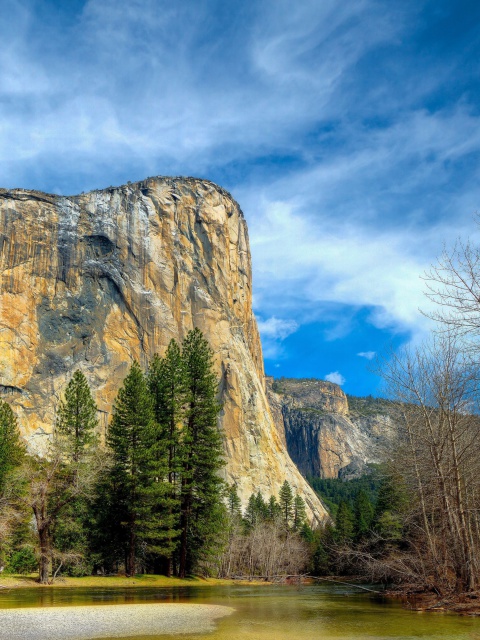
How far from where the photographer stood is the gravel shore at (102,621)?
12945 mm

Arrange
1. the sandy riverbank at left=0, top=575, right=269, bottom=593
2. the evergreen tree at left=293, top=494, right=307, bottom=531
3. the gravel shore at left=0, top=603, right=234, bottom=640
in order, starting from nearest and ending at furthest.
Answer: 1. the gravel shore at left=0, top=603, right=234, bottom=640
2. the sandy riverbank at left=0, top=575, right=269, bottom=593
3. the evergreen tree at left=293, top=494, right=307, bottom=531

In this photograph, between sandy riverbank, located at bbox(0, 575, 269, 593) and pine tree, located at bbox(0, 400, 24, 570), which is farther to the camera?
pine tree, located at bbox(0, 400, 24, 570)

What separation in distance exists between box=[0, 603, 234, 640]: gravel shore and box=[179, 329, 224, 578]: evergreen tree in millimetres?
19526

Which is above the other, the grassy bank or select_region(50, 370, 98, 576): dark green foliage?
select_region(50, 370, 98, 576): dark green foliage

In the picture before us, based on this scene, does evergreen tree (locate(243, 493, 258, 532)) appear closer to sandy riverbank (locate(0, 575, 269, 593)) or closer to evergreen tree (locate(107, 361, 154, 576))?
sandy riverbank (locate(0, 575, 269, 593))

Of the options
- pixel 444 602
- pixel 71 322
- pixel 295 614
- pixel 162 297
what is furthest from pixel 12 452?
pixel 162 297

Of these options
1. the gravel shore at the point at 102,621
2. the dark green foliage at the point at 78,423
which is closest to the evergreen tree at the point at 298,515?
the dark green foliage at the point at 78,423

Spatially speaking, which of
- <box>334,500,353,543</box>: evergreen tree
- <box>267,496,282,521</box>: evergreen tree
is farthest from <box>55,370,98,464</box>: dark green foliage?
<box>267,496,282,521</box>: evergreen tree

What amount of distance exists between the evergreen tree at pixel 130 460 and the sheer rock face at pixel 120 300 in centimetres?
6013

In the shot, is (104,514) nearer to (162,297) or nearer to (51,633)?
(51,633)

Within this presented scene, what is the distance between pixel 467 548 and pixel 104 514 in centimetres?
2578

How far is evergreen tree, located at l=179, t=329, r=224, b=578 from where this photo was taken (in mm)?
38125

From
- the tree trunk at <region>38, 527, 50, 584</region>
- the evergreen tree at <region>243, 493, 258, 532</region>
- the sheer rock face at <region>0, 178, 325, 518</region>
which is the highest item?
the sheer rock face at <region>0, 178, 325, 518</region>

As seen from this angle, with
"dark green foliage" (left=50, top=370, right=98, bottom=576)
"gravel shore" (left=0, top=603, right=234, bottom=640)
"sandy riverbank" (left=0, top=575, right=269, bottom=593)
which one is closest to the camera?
"gravel shore" (left=0, top=603, right=234, bottom=640)
